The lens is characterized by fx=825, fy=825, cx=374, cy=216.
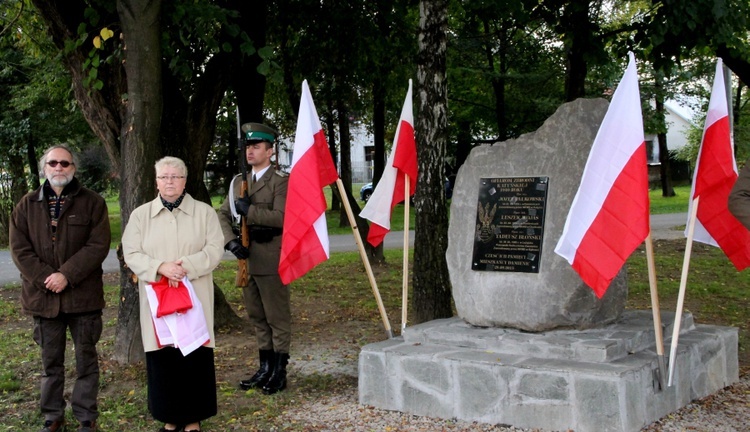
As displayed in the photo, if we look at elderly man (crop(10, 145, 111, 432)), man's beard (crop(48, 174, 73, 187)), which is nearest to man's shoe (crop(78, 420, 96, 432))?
elderly man (crop(10, 145, 111, 432))

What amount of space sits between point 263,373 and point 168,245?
1777mm

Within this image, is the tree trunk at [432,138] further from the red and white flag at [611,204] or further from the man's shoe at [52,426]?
the man's shoe at [52,426]

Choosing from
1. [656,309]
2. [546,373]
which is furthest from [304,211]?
[656,309]

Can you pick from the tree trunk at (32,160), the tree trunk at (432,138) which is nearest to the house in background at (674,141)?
the tree trunk at (32,160)

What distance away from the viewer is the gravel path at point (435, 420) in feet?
17.7

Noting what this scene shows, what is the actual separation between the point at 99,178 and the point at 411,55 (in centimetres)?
1971

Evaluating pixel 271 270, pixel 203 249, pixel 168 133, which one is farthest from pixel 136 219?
pixel 168 133

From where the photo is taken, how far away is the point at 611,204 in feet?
16.8

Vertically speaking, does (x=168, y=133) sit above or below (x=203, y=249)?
above

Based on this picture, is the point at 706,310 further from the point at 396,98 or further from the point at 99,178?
the point at 99,178

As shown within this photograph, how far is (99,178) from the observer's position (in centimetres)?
2938

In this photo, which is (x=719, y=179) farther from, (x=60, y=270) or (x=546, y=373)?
(x=60, y=270)

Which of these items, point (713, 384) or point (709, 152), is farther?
point (713, 384)

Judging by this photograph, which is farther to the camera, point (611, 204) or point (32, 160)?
point (32, 160)
